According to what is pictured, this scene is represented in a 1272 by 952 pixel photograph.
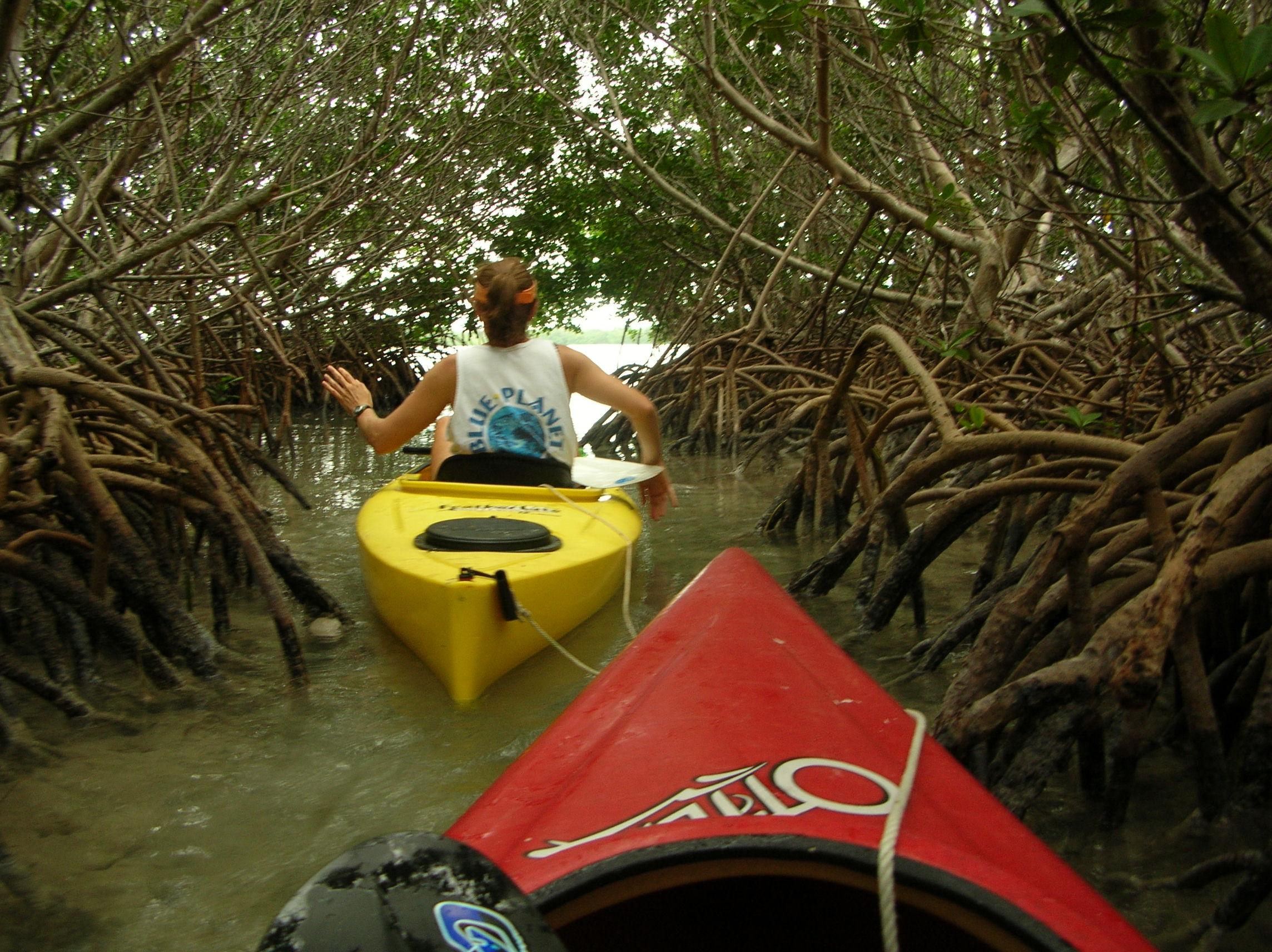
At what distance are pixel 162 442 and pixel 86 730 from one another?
2.53ft

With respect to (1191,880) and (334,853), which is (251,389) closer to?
(334,853)

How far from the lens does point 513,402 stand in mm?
3623

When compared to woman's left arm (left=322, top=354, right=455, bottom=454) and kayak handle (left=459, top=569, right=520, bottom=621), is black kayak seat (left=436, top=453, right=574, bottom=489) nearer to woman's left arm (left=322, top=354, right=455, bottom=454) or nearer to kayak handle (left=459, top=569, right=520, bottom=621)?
woman's left arm (left=322, top=354, right=455, bottom=454)

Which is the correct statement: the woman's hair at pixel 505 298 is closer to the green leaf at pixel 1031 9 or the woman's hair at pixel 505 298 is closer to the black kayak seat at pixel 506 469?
the black kayak seat at pixel 506 469

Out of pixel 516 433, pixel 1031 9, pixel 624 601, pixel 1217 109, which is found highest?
pixel 1031 9

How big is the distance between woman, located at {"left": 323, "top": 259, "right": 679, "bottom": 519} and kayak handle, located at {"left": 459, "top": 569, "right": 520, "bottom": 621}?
3.01 ft

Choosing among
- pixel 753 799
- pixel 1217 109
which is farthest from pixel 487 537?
pixel 1217 109

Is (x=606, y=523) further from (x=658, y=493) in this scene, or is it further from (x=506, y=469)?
(x=658, y=493)

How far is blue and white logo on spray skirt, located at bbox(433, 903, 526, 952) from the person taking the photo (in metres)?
0.78

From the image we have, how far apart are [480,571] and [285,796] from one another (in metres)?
0.73

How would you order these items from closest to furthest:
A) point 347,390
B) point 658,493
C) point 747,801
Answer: point 747,801, point 347,390, point 658,493

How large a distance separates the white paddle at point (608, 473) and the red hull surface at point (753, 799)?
7.15 feet

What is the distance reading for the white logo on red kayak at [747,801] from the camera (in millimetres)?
1185

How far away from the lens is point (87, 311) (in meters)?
4.92
